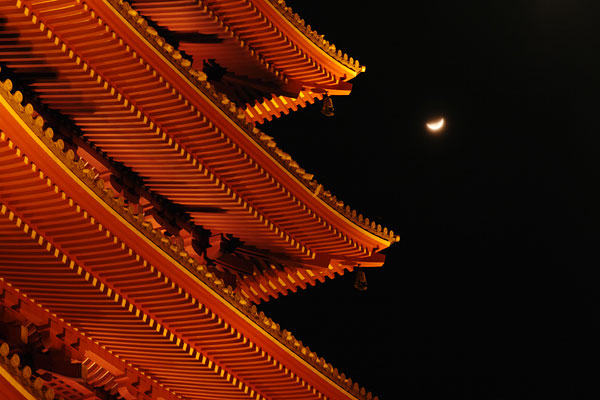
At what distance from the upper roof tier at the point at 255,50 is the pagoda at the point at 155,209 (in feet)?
0.09

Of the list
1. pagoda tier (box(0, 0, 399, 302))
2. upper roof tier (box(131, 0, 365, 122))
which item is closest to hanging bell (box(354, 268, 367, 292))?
pagoda tier (box(0, 0, 399, 302))

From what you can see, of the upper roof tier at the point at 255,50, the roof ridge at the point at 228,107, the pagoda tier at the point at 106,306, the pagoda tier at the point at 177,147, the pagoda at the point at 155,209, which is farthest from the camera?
the upper roof tier at the point at 255,50

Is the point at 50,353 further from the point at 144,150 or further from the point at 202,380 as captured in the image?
the point at 144,150

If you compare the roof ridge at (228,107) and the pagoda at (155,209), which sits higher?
the roof ridge at (228,107)

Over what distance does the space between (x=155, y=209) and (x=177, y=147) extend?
1.10 m

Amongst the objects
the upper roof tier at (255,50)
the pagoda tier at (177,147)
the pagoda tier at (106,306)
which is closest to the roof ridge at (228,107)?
the pagoda tier at (177,147)

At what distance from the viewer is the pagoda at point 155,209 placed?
7754mm

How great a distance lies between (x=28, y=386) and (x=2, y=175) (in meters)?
1.86

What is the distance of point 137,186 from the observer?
34.6 ft

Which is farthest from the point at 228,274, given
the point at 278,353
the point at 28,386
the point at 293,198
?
the point at 28,386

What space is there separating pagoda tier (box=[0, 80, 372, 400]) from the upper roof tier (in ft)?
8.26

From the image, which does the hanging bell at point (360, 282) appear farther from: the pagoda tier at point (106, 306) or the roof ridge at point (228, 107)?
the pagoda tier at point (106, 306)

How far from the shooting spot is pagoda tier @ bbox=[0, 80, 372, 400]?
7422 mm

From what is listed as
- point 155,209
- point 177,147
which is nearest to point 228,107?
point 177,147
